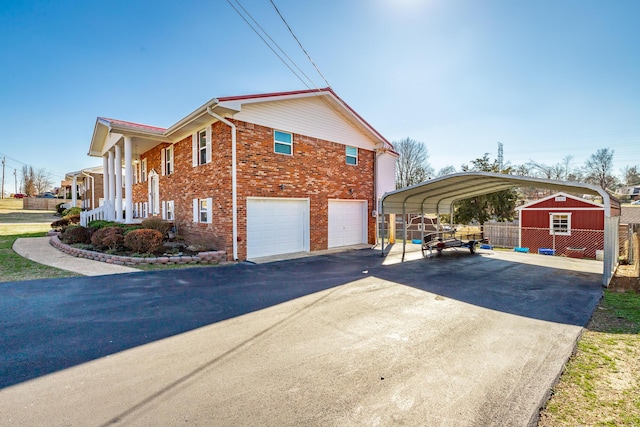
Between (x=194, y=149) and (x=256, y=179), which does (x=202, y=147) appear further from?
(x=256, y=179)

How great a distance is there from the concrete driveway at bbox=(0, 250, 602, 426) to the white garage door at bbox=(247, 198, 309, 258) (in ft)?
12.5

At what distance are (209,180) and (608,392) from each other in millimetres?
11269

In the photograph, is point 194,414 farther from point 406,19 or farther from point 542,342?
point 406,19

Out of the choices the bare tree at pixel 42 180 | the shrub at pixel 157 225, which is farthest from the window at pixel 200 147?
the bare tree at pixel 42 180

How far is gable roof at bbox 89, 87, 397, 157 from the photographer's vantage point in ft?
32.6

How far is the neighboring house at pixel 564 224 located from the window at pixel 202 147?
1849 cm

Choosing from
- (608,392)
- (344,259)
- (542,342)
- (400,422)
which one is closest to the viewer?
(400,422)

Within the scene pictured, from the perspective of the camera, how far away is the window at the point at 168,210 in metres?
14.4

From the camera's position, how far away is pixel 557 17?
915 centimetres

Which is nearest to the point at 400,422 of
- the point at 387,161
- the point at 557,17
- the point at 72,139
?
the point at 557,17

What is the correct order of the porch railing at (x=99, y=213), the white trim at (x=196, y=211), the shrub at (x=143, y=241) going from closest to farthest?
the shrub at (x=143, y=241) < the white trim at (x=196, y=211) < the porch railing at (x=99, y=213)

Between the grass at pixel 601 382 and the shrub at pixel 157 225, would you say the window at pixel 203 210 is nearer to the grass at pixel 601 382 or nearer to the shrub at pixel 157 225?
the shrub at pixel 157 225

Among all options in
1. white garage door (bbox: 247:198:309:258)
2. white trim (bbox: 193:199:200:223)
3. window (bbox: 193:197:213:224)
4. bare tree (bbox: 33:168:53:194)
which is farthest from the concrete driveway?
bare tree (bbox: 33:168:53:194)

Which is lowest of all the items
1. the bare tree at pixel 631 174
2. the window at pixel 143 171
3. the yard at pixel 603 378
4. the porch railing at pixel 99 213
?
the yard at pixel 603 378
